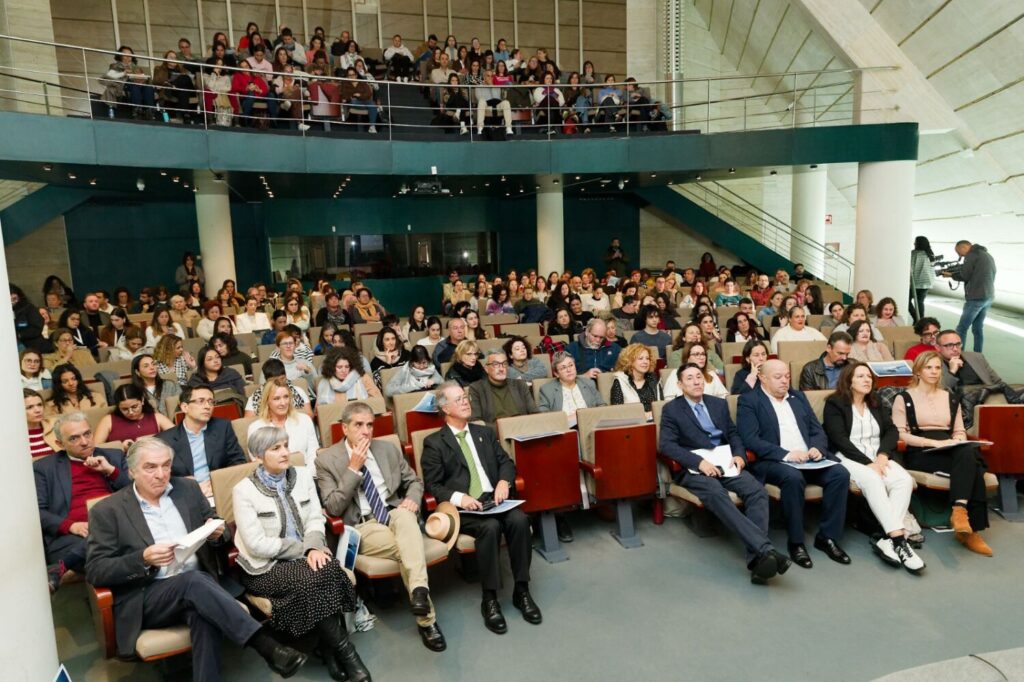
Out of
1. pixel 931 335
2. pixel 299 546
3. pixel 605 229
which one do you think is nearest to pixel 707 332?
pixel 931 335

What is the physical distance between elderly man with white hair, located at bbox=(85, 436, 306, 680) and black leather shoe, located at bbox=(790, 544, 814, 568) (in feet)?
9.42

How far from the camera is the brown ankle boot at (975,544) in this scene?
4.12m

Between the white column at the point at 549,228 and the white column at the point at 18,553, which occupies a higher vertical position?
the white column at the point at 549,228

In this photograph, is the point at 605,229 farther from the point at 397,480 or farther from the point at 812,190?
the point at 397,480

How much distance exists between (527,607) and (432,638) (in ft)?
1.79

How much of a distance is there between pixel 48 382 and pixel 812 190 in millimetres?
14739

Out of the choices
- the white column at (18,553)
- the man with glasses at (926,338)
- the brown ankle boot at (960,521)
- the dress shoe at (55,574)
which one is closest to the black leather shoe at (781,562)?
the brown ankle boot at (960,521)

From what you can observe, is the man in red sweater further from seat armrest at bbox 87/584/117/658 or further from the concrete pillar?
the concrete pillar

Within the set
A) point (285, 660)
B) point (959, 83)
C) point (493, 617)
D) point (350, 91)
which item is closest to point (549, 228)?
point (350, 91)

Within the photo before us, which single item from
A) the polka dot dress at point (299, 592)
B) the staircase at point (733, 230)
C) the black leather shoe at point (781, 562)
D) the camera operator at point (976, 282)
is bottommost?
the black leather shoe at point (781, 562)

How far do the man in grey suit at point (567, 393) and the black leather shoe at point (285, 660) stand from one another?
2.58 m

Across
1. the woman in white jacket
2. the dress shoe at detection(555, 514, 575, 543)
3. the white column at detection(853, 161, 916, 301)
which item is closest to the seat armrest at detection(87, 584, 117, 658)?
the woman in white jacket

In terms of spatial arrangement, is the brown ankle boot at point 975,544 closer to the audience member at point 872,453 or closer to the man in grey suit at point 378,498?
the audience member at point 872,453

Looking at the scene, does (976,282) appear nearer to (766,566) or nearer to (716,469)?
(716,469)
